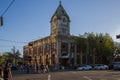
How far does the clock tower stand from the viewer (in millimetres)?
80250

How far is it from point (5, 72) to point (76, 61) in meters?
63.8

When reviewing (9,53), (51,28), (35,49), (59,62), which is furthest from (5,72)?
(9,53)

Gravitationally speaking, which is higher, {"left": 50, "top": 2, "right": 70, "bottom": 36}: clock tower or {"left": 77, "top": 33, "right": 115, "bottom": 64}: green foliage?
{"left": 50, "top": 2, "right": 70, "bottom": 36}: clock tower

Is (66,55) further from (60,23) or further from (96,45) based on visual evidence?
(60,23)

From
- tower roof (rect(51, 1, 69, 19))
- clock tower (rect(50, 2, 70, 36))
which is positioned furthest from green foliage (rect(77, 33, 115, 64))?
tower roof (rect(51, 1, 69, 19))

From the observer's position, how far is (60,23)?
8081 centimetres

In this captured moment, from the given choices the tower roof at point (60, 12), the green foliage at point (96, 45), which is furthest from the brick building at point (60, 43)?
the green foliage at point (96, 45)

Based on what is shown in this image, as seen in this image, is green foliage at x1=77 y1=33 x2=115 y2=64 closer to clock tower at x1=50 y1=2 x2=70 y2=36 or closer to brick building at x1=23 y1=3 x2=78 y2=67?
brick building at x1=23 y1=3 x2=78 y2=67

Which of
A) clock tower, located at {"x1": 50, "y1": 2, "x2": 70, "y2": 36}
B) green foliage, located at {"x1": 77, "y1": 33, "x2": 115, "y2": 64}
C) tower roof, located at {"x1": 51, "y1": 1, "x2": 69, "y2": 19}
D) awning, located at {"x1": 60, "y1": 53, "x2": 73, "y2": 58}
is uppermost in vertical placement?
tower roof, located at {"x1": 51, "y1": 1, "x2": 69, "y2": 19}

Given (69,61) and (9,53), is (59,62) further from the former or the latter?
(9,53)

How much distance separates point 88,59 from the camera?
282 ft

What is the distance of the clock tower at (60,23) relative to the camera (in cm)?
8025

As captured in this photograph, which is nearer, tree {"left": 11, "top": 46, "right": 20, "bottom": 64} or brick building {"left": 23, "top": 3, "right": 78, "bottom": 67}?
brick building {"left": 23, "top": 3, "right": 78, "bottom": 67}

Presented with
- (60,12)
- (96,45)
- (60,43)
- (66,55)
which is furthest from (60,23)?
(96,45)
